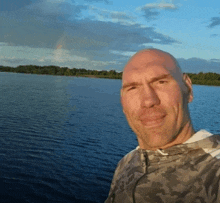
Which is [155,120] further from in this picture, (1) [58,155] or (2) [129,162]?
(1) [58,155]

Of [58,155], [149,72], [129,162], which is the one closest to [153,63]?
[149,72]

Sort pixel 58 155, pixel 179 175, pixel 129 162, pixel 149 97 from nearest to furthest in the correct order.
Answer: pixel 179 175 → pixel 149 97 → pixel 129 162 → pixel 58 155

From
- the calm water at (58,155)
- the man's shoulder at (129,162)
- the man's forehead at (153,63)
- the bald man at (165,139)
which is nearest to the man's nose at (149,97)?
the bald man at (165,139)

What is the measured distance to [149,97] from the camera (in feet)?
6.61

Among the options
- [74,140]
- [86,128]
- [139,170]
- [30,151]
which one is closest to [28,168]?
[30,151]

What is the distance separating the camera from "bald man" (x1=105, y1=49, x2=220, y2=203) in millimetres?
1863

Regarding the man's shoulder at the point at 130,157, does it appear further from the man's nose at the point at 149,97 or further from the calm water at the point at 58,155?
the calm water at the point at 58,155

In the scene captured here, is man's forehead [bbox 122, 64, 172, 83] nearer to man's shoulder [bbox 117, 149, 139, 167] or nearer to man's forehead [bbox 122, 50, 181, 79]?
man's forehead [bbox 122, 50, 181, 79]

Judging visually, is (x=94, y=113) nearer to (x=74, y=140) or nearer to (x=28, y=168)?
(x=74, y=140)

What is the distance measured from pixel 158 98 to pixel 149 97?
7 centimetres

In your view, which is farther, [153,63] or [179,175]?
[153,63]

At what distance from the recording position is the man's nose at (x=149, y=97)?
2000mm

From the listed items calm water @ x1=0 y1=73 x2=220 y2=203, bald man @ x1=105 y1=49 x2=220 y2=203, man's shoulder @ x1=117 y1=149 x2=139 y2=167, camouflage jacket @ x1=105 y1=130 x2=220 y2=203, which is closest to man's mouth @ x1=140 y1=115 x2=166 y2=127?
bald man @ x1=105 y1=49 x2=220 y2=203

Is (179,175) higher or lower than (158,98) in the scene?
lower
